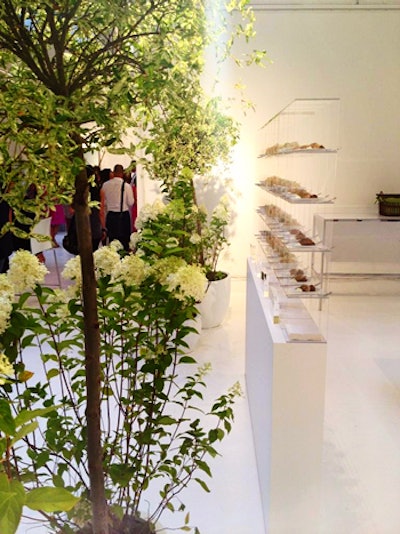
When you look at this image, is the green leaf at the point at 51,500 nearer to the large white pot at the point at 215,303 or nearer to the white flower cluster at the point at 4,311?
the white flower cluster at the point at 4,311

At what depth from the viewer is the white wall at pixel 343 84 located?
6.34 meters

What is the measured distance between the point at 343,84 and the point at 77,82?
6.08 meters

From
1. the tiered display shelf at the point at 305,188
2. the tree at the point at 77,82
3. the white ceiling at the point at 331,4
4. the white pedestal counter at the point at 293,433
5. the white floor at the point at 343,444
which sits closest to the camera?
the tree at the point at 77,82

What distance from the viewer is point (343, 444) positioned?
3.12m

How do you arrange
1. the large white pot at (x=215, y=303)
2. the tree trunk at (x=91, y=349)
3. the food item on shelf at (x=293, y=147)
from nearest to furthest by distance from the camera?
the tree trunk at (x=91, y=349) < the food item on shelf at (x=293, y=147) < the large white pot at (x=215, y=303)

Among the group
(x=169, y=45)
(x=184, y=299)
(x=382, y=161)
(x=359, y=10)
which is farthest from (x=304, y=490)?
(x=359, y=10)

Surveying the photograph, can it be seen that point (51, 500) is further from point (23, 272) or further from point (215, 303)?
point (215, 303)

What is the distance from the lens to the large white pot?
16.3 feet

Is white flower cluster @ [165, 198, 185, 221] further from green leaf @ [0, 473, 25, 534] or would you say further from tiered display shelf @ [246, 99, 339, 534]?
green leaf @ [0, 473, 25, 534]

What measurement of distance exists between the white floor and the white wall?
2263mm

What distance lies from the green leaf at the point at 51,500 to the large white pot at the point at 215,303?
4117 millimetres

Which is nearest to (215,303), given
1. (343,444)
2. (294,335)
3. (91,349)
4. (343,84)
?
(343,444)

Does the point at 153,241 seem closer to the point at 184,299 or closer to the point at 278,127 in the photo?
the point at 184,299

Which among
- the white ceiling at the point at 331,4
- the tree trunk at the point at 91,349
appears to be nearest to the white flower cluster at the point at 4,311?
the tree trunk at the point at 91,349
